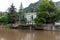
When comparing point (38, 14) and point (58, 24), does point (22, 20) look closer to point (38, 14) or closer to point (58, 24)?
point (38, 14)

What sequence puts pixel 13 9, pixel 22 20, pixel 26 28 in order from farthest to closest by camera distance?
pixel 13 9
pixel 22 20
pixel 26 28

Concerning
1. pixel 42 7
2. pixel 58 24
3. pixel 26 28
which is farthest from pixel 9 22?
pixel 58 24

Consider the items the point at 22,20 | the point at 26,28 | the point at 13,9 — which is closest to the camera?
the point at 26,28

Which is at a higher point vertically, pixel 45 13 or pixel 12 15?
pixel 45 13

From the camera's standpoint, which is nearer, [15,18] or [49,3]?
[49,3]

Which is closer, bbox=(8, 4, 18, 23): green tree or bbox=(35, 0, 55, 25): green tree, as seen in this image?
bbox=(35, 0, 55, 25): green tree

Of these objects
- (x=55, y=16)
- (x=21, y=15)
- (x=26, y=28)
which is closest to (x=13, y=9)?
(x=21, y=15)

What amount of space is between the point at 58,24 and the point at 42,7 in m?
2.52

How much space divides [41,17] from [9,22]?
19.7 feet

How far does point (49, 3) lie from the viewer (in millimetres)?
19969

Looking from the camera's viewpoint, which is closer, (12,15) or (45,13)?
(45,13)

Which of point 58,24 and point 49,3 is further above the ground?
point 49,3

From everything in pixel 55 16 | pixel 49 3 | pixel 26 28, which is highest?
pixel 49 3

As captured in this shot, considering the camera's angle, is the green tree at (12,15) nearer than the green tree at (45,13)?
No
